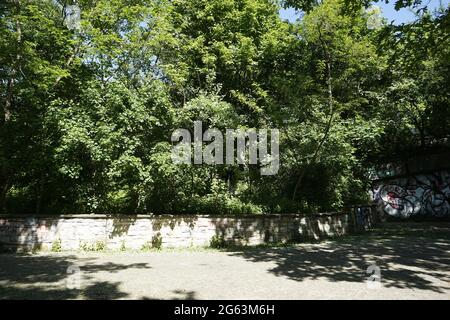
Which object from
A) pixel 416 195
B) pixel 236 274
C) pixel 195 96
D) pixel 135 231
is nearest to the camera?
pixel 236 274

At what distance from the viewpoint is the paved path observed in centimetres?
675

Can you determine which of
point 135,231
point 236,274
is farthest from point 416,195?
point 236,274

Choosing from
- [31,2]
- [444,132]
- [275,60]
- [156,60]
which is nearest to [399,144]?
[444,132]

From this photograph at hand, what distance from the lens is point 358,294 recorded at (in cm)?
671

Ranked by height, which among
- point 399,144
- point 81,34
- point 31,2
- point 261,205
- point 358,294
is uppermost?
point 31,2

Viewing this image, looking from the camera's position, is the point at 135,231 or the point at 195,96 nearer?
the point at 135,231

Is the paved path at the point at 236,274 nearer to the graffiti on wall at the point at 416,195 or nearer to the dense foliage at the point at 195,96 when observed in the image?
the dense foliage at the point at 195,96

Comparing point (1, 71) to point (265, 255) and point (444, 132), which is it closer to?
point (265, 255)

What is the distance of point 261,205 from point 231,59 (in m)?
8.05

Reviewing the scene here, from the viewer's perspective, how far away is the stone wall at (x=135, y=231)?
1167cm

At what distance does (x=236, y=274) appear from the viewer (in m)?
8.51

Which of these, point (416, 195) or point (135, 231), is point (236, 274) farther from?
point (416, 195)

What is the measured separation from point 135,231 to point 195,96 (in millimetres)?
7891

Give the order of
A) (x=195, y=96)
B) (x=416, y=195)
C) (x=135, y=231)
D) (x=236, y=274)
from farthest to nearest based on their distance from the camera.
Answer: (x=416, y=195) < (x=195, y=96) < (x=135, y=231) < (x=236, y=274)
